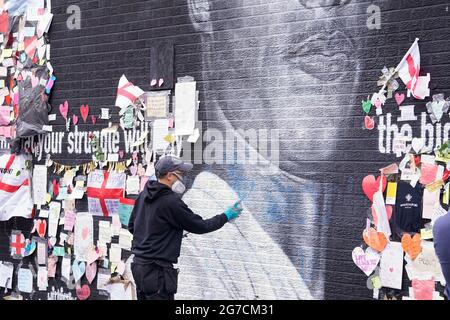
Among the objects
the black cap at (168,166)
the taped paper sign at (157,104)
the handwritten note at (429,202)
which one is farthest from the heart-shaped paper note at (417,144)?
the taped paper sign at (157,104)

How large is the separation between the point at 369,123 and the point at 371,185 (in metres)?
0.53

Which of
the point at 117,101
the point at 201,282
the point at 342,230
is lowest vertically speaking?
the point at 201,282

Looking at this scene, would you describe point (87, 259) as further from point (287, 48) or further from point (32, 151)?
point (287, 48)

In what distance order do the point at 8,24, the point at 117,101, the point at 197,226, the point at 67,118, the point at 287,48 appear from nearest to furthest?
the point at 197,226, the point at 287,48, the point at 117,101, the point at 67,118, the point at 8,24

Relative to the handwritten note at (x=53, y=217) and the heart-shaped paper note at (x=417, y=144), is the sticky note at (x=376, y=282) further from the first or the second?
the handwritten note at (x=53, y=217)

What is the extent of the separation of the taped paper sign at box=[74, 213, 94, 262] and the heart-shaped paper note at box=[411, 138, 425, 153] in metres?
3.96

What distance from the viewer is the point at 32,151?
357 inches

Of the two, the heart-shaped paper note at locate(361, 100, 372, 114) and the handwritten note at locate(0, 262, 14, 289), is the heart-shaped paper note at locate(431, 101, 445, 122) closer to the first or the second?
the heart-shaped paper note at locate(361, 100, 372, 114)

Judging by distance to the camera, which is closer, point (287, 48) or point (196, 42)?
point (287, 48)

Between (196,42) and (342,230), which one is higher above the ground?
(196,42)

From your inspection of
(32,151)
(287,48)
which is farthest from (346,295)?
(32,151)

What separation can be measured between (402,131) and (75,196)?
13.4ft

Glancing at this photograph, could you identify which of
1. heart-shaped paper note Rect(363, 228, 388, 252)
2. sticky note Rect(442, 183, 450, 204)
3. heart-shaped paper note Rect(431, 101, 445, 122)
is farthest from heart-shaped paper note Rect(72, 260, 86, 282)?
heart-shaped paper note Rect(431, 101, 445, 122)

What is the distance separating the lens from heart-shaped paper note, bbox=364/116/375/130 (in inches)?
245
